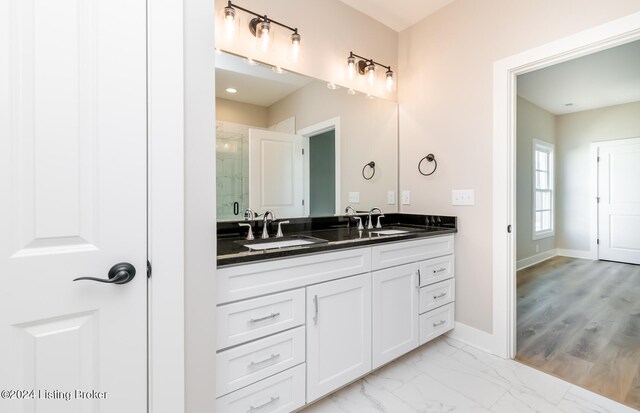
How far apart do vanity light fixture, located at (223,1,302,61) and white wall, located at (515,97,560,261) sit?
159 inches

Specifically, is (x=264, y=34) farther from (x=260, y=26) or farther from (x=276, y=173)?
(x=276, y=173)

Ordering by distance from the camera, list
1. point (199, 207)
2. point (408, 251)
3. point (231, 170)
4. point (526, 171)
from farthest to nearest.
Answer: point (526, 171)
point (408, 251)
point (231, 170)
point (199, 207)

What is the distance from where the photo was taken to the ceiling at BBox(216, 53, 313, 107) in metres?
1.76

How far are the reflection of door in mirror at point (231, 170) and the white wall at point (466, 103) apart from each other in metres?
1.54

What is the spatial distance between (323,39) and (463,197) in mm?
1635

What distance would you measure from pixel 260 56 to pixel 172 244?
4.69ft

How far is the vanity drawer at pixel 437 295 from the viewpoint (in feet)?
6.64

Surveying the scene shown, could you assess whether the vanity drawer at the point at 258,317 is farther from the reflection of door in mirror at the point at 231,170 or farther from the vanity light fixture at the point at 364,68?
the vanity light fixture at the point at 364,68

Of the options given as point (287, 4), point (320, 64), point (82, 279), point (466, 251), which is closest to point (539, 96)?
point (466, 251)

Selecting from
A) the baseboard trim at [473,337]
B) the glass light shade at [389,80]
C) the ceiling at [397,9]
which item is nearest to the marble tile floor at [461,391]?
the baseboard trim at [473,337]

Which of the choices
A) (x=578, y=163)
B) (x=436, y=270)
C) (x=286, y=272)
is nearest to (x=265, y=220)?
(x=286, y=272)

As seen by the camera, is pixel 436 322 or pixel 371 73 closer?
pixel 436 322

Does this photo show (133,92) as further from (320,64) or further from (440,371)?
(440,371)

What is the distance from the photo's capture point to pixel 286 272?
136 centimetres
